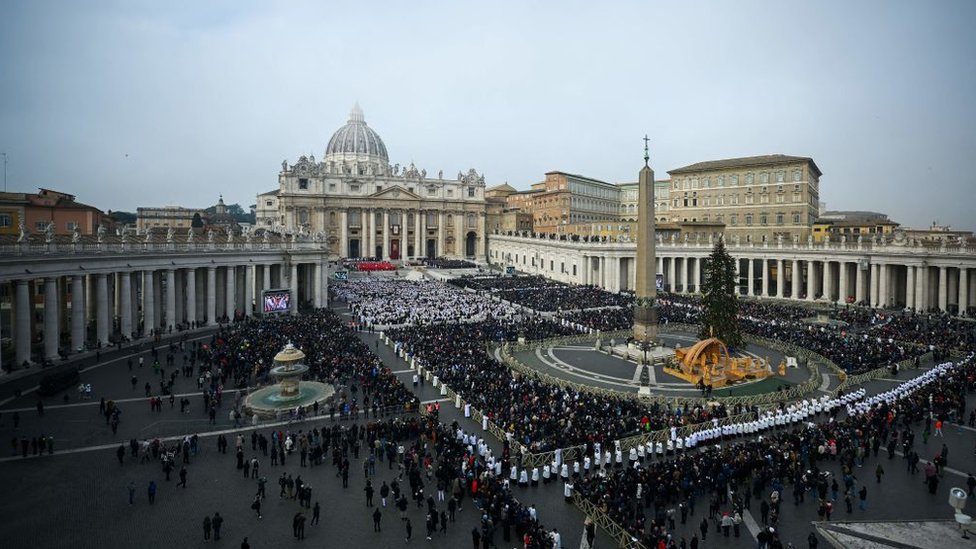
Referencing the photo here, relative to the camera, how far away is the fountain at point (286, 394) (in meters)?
A: 22.9

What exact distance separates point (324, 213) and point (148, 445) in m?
81.2

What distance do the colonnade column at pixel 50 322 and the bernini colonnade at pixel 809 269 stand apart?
148ft

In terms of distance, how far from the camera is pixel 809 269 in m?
56.8

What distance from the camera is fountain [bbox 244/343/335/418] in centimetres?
2292

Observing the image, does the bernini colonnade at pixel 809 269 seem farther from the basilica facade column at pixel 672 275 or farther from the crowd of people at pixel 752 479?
the crowd of people at pixel 752 479

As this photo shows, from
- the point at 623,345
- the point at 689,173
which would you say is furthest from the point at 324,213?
the point at 623,345

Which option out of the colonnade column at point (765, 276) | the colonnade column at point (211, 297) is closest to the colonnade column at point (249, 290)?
the colonnade column at point (211, 297)

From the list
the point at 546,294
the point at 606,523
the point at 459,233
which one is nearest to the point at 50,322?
the point at 606,523

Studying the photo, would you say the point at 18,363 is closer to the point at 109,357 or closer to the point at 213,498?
the point at 109,357

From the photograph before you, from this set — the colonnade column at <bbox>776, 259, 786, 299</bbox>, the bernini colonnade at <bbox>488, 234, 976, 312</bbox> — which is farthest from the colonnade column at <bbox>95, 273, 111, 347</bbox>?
the colonnade column at <bbox>776, 259, 786, 299</bbox>

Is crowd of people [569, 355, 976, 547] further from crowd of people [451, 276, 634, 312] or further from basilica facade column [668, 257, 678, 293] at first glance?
basilica facade column [668, 257, 678, 293]

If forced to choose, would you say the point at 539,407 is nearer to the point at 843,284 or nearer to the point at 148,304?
the point at 148,304

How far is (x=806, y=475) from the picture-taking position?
639 inches

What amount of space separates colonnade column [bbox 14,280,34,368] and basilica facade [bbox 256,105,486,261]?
2381 inches
